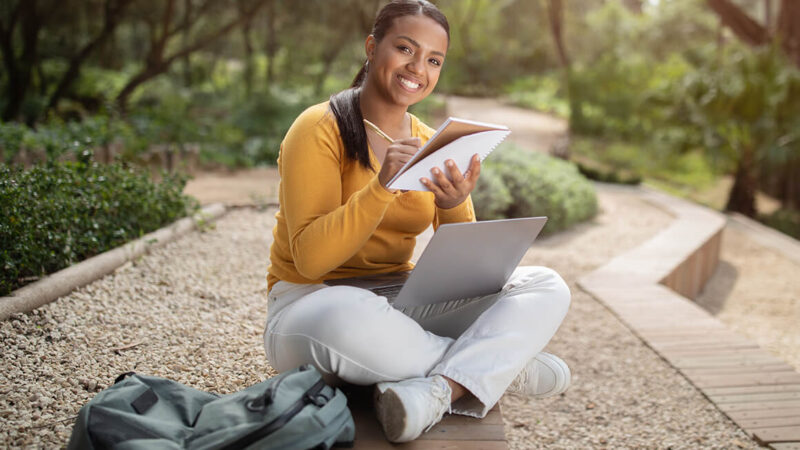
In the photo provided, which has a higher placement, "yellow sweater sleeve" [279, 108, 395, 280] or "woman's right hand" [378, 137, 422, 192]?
"woman's right hand" [378, 137, 422, 192]

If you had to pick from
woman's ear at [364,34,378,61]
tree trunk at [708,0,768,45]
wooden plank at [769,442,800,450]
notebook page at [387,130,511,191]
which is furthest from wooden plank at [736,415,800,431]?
tree trunk at [708,0,768,45]

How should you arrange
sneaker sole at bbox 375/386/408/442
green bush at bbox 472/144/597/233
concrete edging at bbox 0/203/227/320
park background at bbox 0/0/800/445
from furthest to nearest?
1. green bush at bbox 472/144/597/233
2. park background at bbox 0/0/800/445
3. concrete edging at bbox 0/203/227/320
4. sneaker sole at bbox 375/386/408/442

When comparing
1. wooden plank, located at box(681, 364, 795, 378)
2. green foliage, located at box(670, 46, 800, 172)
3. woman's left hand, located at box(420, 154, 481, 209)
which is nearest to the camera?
woman's left hand, located at box(420, 154, 481, 209)

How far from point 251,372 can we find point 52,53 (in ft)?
46.6

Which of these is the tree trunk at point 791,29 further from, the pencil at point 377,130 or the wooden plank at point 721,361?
the pencil at point 377,130

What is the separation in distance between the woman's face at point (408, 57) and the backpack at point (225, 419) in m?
0.98

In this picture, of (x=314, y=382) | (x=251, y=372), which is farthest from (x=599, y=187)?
(x=314, y=382)

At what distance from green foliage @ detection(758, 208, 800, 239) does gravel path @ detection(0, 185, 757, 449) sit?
22.1ft

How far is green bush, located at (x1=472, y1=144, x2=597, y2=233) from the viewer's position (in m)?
5.80

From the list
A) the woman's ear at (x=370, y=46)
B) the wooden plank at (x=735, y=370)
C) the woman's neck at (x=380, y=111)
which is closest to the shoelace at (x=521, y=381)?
the woman's neck at (x=380, y=111)

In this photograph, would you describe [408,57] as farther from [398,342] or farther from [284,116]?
[284,116]

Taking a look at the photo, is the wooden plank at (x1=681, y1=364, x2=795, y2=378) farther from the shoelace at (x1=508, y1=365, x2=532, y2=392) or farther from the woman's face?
the woman's face

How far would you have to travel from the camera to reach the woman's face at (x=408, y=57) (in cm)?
208

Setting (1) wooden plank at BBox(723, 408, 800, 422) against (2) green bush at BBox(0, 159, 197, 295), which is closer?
(1) wooden plank at BBox(723, 408, 800, 422)
